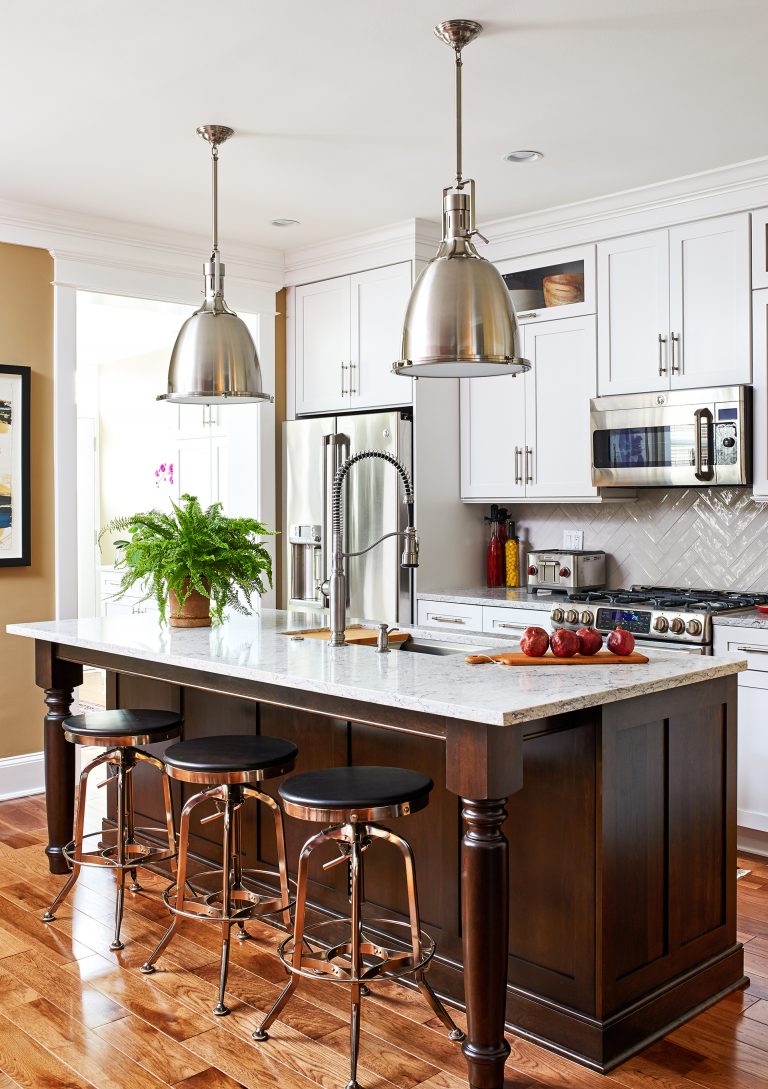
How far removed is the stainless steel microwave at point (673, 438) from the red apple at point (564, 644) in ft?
5.88

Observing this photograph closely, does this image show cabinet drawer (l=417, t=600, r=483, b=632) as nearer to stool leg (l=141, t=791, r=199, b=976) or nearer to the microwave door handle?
the microwave door handle

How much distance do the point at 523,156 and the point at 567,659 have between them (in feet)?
7.36

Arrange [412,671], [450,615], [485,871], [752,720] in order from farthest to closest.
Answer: [450,615]
[752,720]
[412,671]
[485,871]

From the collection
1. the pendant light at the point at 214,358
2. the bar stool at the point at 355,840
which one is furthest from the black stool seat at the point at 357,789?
the pendant light at the point at 214,358

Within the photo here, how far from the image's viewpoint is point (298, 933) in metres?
2.48

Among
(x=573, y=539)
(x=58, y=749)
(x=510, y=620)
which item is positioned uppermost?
(x=573, y=539)

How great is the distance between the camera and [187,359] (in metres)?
3.50

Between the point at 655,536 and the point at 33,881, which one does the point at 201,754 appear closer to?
the point at 33,881

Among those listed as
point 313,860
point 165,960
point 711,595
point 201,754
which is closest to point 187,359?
point 201,754

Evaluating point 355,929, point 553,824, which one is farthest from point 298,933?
point 553,824

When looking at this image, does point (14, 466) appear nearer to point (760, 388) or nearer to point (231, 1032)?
point (231, 1032)

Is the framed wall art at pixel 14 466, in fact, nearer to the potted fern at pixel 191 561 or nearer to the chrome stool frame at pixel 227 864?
the potted fern at pixel 191 561

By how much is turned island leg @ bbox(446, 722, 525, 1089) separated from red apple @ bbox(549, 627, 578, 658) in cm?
50

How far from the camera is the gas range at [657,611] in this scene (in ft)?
13.1
